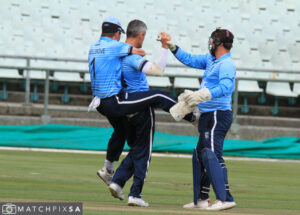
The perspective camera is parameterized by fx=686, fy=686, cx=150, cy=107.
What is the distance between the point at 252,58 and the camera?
19984 millimetres

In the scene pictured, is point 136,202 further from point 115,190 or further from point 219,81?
point 219,81

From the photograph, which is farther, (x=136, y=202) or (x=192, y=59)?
(x=192, y=59)

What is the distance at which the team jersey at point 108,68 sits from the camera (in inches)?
262

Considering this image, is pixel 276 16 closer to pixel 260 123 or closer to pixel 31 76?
pixel 260 123

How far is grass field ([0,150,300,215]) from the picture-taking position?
21.4 ft

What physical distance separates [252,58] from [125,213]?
49.0ft

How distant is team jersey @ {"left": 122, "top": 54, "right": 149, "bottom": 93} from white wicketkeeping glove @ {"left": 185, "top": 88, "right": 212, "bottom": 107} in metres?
0.59

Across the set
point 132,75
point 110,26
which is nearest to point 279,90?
point 110,26

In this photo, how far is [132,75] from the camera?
6695 mm

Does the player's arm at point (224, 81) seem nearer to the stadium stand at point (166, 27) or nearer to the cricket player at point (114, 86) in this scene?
the cricket player at point (114, 86)

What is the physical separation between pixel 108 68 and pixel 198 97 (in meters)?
0.99

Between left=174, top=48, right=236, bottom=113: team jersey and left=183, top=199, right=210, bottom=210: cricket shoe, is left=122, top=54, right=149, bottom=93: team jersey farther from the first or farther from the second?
left=183, top=199, right=210, bottom=210: cricket shoe

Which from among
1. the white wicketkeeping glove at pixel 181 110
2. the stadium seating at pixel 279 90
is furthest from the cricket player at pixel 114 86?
the stadium seating at pixel 279 90

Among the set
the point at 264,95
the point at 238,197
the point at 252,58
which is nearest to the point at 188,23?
the point at 252,58
